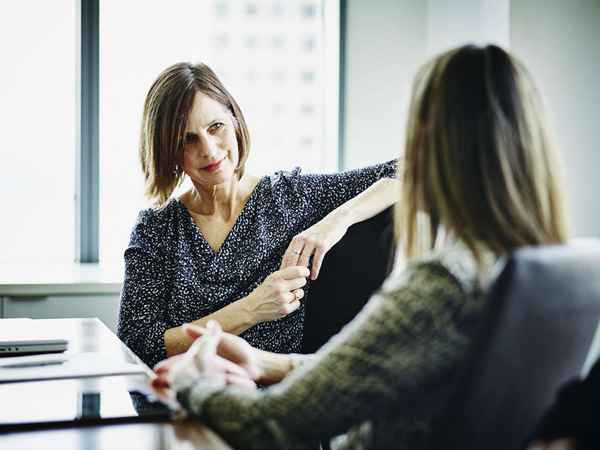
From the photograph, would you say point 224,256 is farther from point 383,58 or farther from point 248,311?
point 383,58

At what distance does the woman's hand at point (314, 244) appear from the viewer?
1.71 meters

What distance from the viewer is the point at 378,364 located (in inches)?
30.4

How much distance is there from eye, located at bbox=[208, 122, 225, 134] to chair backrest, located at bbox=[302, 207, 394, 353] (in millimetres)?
409

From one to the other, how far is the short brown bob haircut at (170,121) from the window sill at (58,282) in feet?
2.69

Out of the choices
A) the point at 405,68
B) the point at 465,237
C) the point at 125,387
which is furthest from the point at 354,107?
the point at 465,237

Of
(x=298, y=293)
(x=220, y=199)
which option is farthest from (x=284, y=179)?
(x=298, y=293)

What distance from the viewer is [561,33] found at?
110 inches

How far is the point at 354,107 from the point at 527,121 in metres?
2.51

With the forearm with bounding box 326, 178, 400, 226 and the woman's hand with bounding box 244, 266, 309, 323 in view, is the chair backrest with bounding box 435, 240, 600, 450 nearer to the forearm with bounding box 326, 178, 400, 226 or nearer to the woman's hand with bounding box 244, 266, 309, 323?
the woman's hand with bounding box 244, 266, 309, 323

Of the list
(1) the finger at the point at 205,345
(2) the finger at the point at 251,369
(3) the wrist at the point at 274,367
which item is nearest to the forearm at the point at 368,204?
(3) the wrist at the point at 274,367

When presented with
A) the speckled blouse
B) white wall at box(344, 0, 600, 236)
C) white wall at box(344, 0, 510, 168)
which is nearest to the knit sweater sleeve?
the speckled blouse

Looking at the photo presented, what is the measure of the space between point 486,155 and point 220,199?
1210mm

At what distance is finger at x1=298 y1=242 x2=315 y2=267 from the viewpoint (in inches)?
67.2

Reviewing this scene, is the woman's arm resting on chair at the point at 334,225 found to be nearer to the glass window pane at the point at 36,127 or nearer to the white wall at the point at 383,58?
the white wall at the point at 383,58
